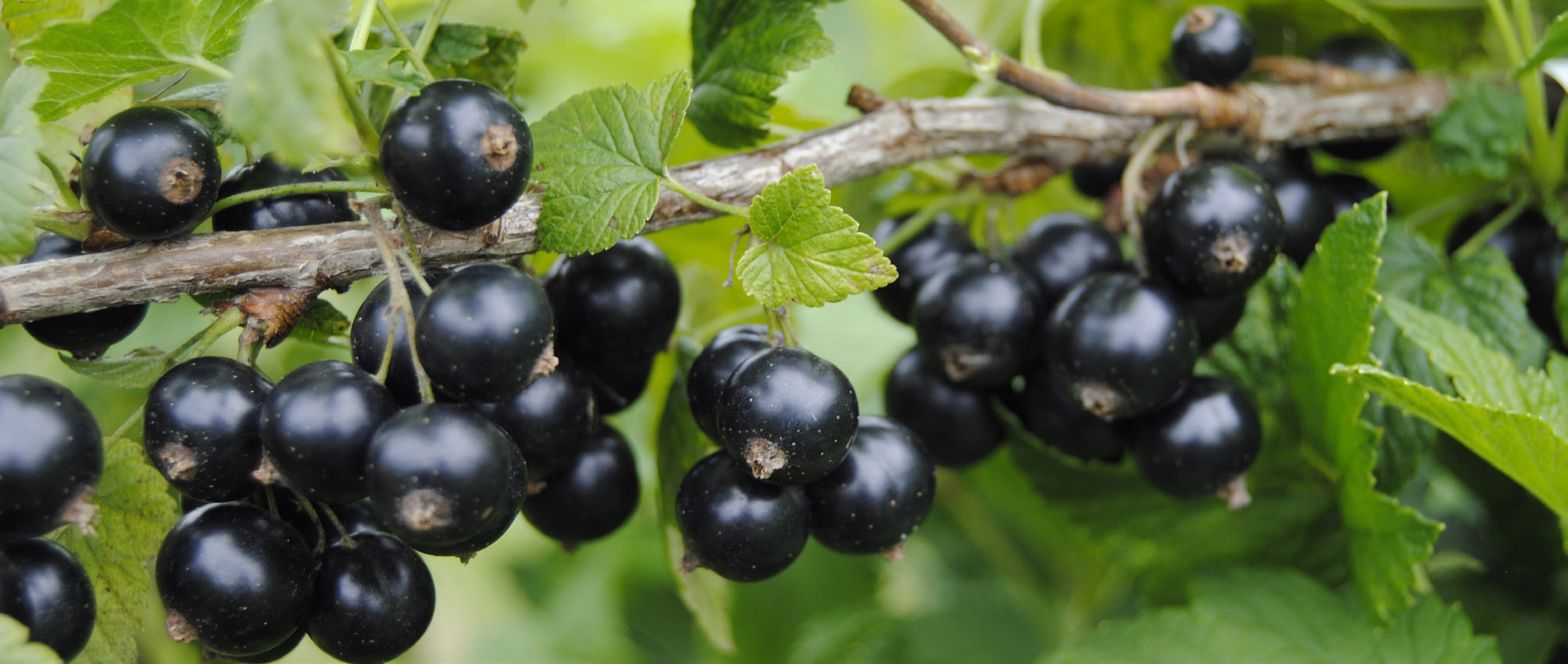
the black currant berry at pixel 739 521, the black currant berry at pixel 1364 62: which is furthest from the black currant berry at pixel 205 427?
the black currant berry at pixel 1364 62

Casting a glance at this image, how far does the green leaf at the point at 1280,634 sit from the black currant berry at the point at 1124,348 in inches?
13.8

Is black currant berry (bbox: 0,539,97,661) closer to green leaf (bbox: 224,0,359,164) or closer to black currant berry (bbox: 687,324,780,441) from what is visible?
green leaf (bbox: 224,0,359,164)

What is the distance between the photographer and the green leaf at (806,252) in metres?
0.95

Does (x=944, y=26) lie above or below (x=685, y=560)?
above

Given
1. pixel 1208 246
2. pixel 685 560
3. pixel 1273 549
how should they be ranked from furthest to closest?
1. pixel 1273 549
2. pixel 1208 246
3. pixel 685 560

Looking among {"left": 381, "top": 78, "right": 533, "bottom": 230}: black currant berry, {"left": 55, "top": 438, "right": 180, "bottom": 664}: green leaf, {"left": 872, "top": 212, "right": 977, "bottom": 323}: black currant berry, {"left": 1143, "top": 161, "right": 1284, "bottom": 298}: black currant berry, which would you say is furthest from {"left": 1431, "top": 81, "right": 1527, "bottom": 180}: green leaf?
{"left": 55, "top": 438, "right": 180, "bottom": 664}: green leaf

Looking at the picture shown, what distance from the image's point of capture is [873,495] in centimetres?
105

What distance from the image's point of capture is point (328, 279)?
3.21 ft

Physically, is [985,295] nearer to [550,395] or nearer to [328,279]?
[550,395]

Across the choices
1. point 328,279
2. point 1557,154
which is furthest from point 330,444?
point 1557,154

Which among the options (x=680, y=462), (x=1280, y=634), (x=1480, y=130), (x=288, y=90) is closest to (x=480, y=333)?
(x=288, y=90)

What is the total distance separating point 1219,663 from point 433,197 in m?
1.15

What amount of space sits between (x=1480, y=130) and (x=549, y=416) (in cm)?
147

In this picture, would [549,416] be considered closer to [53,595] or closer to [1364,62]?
[53,595]
